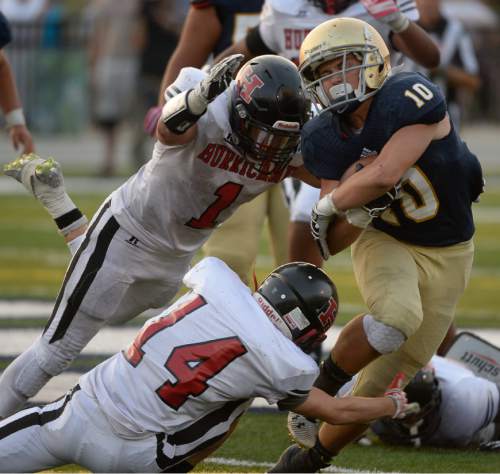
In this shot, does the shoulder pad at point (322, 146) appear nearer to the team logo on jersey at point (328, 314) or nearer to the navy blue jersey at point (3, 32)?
the team logo on jersey at point (328, 314)

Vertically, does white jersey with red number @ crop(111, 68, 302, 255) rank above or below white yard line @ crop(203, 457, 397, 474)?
above

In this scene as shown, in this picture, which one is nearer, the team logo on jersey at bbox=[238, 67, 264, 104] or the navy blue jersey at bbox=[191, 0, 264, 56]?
the team logo on jersey at bbox=[238, 67, 264, 104]

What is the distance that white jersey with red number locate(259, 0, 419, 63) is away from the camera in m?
5.64

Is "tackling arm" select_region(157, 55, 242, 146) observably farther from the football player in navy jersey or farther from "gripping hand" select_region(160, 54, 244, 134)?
the football player in navy jersey

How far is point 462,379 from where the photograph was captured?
514cm

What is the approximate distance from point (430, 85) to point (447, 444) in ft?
4.70

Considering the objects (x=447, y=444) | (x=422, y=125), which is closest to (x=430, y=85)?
(x=422, y=125)

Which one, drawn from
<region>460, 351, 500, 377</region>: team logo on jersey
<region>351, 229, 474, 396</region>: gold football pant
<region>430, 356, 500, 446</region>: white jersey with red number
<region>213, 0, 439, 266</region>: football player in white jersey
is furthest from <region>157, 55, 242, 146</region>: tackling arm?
<region>460, 351, 500, 377</region>: team logo on jersey

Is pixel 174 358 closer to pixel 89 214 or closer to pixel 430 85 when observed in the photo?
pixel 430 85

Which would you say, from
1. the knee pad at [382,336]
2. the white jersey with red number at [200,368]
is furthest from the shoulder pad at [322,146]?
the white jersey with red number at [200,368]

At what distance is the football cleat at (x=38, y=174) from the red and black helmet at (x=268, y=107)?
742mm

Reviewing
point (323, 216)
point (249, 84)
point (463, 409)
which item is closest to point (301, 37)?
point (249, 84)

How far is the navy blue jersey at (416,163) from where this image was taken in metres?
4.30

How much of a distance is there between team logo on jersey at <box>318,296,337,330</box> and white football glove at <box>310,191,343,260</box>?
0.47 meters
